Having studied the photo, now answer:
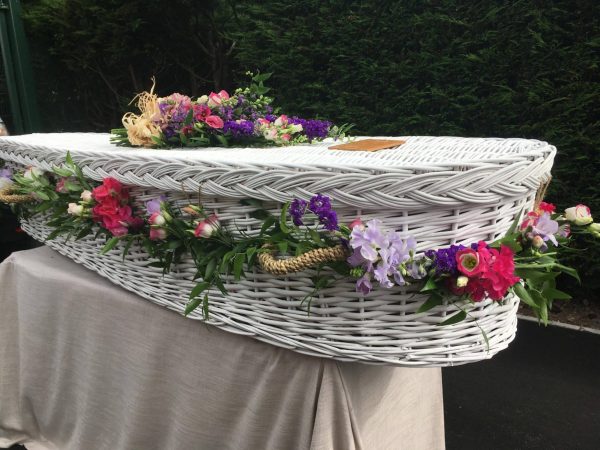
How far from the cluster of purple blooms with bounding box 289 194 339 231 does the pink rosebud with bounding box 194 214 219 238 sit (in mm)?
203

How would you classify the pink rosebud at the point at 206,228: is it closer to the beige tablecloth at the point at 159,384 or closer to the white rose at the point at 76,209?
the beige tablecloth at the point at 159,384

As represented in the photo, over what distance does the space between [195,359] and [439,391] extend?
711 millimetres

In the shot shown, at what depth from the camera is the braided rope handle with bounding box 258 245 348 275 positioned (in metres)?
0.79

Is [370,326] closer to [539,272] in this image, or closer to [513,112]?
[539,272]

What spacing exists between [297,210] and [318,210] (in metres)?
0.04

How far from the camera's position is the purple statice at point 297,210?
2.65ft

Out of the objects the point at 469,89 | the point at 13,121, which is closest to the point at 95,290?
the point at 469,89

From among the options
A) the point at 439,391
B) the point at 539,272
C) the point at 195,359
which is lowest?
the point at 439,391

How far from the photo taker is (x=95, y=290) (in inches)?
52.6

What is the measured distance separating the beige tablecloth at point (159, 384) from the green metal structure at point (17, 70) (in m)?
2.39

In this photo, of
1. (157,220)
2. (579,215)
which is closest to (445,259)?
(579,215)

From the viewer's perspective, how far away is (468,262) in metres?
0.76

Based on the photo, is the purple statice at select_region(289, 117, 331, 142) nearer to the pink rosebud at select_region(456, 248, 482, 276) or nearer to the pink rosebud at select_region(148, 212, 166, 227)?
→ the pink rosebud at select_region(148, 212, 166, 227)

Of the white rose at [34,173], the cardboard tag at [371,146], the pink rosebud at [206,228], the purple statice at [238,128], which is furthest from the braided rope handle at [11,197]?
the cardboard tag at [371,146]
